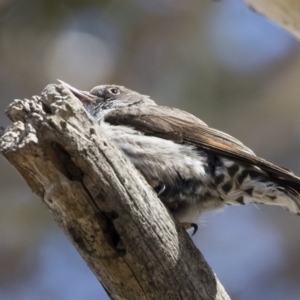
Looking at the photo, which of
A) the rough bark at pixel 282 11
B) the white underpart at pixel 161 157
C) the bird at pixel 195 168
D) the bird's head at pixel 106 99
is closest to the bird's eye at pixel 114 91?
the bird's head at pixel 106 99

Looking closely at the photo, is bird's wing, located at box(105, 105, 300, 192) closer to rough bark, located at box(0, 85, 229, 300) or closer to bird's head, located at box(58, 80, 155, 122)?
bird's head, located at box(58, 80, 155, 122)

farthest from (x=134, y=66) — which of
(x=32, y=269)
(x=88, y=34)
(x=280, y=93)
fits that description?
(x=32, y=269)

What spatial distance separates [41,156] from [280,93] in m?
3.74

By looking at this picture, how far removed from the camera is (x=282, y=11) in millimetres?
2770

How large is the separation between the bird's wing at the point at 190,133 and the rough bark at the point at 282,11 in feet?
1.66

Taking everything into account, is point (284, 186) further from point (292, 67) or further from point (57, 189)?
point (292, 67)

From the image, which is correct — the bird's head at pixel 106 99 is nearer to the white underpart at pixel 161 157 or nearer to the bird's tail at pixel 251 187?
the white underpart at pixel 161 157

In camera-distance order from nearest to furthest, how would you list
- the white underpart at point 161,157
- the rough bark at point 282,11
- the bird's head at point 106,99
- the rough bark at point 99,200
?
the rough bark at point 99,200, the rough bark at point 282,11, the white underpart at point 161,157, the bird's head at point 106,99

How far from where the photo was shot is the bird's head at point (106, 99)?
3.71m

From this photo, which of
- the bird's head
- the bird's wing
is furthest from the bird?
the bird's head

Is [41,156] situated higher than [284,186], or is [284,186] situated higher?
[41,156]

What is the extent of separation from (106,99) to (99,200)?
1654 mm

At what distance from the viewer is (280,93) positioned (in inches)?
222

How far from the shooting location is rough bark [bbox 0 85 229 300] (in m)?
2.16
